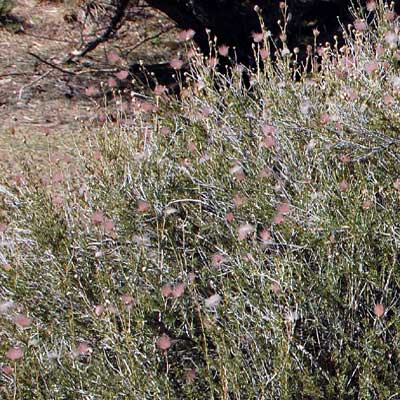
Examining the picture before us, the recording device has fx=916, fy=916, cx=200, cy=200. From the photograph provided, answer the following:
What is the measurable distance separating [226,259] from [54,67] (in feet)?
13.2

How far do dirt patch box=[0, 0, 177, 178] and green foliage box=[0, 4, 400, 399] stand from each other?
221 cm

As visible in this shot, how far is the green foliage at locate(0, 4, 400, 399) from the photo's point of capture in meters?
2.81

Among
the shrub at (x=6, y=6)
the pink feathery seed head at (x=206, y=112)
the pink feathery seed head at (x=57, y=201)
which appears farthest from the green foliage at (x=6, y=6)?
the pink feathery seed head at (x=57, y=201)

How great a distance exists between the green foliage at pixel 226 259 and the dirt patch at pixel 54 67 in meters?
2.21

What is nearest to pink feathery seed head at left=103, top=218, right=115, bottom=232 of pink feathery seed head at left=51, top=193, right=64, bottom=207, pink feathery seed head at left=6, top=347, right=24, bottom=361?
pink feathery seed head at left=51, top=193, right=64, bottom=207

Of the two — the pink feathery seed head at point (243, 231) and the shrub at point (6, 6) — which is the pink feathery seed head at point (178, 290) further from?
the shrub at point (6, 6)

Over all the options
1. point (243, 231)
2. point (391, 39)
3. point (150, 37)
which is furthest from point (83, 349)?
point (150, 37)

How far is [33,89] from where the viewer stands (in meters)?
7.24

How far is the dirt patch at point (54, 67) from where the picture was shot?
641 centimetres

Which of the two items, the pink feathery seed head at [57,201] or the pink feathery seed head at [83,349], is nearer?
the pink feathery seed head at [83,349]

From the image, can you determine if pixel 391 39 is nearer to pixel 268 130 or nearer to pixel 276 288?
pixel 268 130

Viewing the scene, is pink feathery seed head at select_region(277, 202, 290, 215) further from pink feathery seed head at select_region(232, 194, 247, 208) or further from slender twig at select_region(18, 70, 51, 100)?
slender twig at select_region(18, 70, 51, 100)

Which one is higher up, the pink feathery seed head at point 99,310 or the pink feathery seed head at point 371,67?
the pink feathery seed head at point 371,67

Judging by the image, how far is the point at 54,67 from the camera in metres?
6.70
